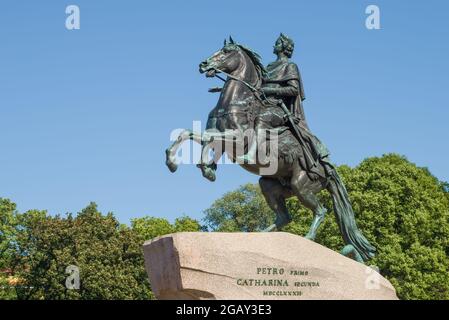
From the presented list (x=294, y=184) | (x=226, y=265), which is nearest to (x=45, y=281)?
(x=294, y=184)

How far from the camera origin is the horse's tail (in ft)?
55.4

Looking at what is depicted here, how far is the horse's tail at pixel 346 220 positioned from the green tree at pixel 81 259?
83.0ft

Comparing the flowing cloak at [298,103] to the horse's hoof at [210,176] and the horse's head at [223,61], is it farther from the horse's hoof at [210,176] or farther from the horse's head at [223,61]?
the horse's hoof at [210,176]

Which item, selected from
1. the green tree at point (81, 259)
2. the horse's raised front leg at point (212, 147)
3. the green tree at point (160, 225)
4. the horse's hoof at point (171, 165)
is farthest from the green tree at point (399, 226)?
the horse's hoof at point (171, 165)

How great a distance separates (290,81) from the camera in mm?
16609

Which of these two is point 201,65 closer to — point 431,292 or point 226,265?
point 226,265

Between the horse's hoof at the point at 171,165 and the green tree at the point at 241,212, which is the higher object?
the green tree at the point at 241,212

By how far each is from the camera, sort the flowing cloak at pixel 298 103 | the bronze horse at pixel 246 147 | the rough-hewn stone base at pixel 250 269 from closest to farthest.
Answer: the rough-hewn stone base at pixel 250 269, the bronze horse at pixel 246 147, the flowing cloak at pixel 298 103

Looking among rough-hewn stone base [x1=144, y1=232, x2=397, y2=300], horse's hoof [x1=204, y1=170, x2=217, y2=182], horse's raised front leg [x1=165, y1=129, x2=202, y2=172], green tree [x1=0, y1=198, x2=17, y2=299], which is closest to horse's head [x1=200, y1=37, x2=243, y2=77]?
horse's raised front leg [x1=165, y1=129, x2=202, y2=172]

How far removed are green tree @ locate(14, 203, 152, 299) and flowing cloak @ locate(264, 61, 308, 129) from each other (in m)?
25.8

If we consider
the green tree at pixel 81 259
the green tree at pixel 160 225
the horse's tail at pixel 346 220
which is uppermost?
the green tree at pixel 160 225

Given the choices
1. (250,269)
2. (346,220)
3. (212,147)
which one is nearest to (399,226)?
Answer: (346,220)

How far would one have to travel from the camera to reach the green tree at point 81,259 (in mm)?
40781
